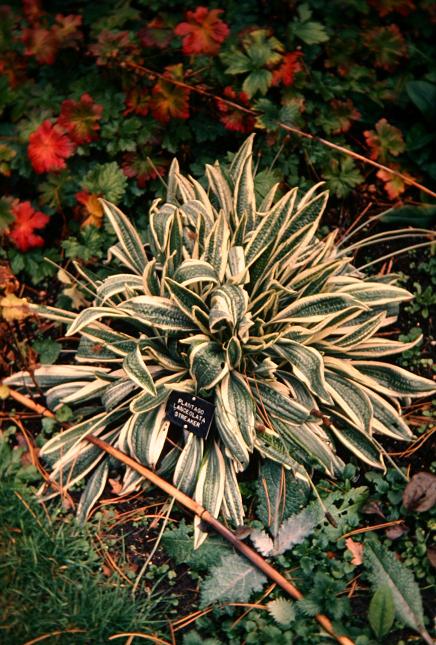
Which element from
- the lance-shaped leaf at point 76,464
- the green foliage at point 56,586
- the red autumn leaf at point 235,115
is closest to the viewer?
the green foliage at point 56,586

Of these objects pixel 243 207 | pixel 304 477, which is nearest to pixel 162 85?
pixel 243 207

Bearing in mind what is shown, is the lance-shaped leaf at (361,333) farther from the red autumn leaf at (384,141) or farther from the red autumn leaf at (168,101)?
the red autumn leaf at (168,101)

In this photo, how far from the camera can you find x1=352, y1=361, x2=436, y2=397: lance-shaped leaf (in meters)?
2.54

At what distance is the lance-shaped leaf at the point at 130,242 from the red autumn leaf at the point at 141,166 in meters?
0.32

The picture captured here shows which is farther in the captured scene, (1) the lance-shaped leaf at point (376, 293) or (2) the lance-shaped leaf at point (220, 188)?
(2) the lance-shaped leaf at point (220, 188)

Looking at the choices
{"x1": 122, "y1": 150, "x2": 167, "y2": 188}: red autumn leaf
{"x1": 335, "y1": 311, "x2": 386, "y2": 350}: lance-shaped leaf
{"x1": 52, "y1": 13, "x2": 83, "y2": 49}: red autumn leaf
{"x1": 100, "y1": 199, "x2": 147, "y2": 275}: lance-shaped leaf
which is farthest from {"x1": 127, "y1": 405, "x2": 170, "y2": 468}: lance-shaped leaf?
{"x1": 52, "y1": 13, "x2": 83, "y2": 49}: red autumn leaf

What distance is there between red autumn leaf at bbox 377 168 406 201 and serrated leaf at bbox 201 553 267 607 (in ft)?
5.39

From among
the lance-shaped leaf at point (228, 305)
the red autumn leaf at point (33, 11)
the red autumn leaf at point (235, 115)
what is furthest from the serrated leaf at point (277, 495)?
the red autumn leaf at point (33, 11)

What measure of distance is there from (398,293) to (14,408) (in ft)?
5.25

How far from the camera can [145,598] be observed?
7.79ft

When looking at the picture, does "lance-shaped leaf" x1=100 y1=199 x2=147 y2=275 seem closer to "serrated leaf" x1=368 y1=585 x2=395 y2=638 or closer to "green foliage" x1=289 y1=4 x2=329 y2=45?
"green foliage" x1=289 y1=4 x2=329 y2=45

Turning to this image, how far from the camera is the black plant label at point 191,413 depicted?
8.04 feet

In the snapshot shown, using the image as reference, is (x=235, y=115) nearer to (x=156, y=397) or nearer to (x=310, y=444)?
(x=156, y=397)

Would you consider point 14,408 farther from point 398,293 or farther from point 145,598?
point 398,293
